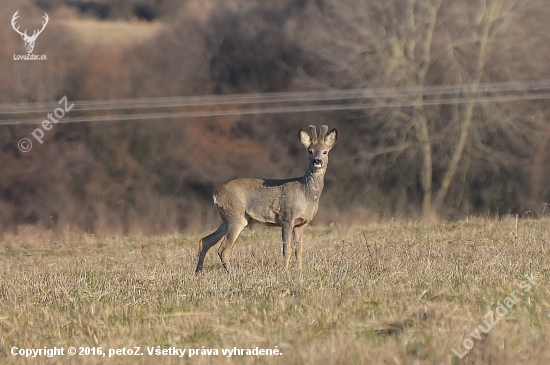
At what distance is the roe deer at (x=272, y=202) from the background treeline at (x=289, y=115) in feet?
63.1

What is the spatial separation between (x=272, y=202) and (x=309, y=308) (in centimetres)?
507

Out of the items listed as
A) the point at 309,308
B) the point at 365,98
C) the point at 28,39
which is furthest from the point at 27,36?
the point at 309,308

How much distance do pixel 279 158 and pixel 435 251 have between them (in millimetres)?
23548

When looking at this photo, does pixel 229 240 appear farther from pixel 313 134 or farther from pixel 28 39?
pixel 28 39

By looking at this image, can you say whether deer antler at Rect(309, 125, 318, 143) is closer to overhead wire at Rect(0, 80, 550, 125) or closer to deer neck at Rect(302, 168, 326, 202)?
deer neck at Rect(302, 168, 326, 202)

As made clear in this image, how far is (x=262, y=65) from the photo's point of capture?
1471 inches

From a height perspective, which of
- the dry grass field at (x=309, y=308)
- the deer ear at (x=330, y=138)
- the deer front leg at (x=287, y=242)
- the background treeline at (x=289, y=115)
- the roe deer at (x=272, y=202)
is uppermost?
the background treeline at (x=289, y=115)

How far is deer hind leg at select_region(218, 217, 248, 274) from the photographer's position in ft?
41.1

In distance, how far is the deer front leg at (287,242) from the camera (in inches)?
468

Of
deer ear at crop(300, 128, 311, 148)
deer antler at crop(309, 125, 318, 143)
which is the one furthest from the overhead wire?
deer antler at crop(309, 125, 318, 143)

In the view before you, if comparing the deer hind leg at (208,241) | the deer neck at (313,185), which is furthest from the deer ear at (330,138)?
the deer hind leg at (208,241)

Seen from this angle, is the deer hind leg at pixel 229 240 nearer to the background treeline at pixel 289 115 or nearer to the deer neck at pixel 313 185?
A: the deer neck at pixel 313 185

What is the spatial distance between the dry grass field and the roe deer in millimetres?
492

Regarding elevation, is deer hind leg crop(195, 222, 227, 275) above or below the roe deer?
below
